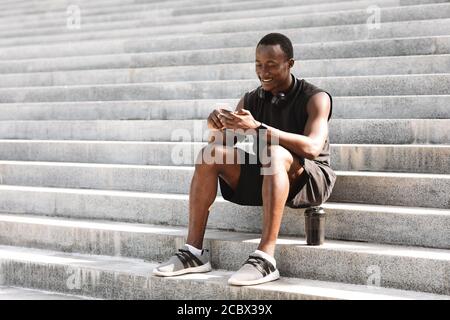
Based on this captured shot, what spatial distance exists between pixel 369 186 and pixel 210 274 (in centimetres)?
114

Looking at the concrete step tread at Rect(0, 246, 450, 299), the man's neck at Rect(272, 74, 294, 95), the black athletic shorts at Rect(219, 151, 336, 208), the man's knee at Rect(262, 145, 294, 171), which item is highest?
the man's neck at Rect(272, 74, 294, 95)

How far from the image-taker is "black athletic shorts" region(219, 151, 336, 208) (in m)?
3.65

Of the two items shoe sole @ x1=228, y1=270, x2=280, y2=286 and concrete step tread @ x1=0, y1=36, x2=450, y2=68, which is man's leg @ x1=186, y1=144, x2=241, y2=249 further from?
concrete step tread @ x1=0, y1=36, x2=450, y2=68

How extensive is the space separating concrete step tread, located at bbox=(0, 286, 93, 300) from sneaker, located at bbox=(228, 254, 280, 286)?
1.06m

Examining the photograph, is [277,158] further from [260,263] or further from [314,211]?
[260,263]

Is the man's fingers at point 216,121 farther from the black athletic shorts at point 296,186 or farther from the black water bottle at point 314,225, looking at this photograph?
the black water bottle at point 314,225

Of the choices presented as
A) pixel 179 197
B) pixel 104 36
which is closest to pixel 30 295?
pixel 179 197

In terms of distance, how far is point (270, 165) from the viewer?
346 cm

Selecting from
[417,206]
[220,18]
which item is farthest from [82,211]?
[220,18]

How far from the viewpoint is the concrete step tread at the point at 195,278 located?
3318 mm

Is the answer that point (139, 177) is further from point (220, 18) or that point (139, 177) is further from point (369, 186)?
point (220, 18)

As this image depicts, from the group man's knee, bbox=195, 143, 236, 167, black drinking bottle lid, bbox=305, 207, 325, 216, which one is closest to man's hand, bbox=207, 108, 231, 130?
man's knee, bbox=195, 143, 236, 167
